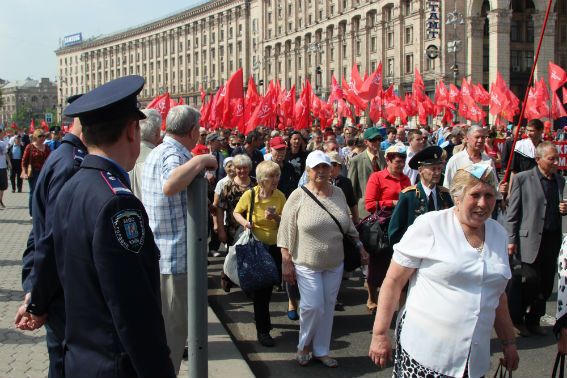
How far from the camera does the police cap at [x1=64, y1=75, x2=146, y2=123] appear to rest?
226 cm

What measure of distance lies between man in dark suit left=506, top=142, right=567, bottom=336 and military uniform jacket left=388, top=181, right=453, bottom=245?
3.15ft

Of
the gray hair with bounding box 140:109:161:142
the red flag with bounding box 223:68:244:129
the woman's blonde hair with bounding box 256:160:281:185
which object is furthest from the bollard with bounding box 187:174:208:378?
the red flag with bounding box 223:68:244:129

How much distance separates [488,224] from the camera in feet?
A: 11.3

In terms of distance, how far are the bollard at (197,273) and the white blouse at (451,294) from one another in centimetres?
107

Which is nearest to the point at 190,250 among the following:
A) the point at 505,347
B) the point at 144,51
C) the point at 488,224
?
the point at 488,224

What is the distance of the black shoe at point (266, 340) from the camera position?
6.33m

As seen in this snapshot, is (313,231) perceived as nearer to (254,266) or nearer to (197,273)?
(254,266)

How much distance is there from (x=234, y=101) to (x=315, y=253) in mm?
15708

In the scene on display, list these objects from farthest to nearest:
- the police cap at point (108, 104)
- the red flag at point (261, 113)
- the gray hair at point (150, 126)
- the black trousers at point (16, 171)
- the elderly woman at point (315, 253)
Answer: the black trousers at point (16, 171), the red flag at point (261, 113), the elderly woman at point (315, 253), the gray hair at point (150, 126), the police cap at point (108, 104)

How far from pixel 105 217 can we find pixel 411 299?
72.6 inches

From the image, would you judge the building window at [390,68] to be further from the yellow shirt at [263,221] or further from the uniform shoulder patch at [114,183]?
the uniform shoulder patch at [114,183]

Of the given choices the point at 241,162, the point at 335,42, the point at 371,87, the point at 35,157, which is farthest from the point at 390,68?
the point at 241,162

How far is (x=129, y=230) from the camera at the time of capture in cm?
210

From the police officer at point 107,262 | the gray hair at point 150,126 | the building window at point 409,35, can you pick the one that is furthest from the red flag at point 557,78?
the building window at point 409,35
